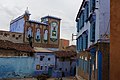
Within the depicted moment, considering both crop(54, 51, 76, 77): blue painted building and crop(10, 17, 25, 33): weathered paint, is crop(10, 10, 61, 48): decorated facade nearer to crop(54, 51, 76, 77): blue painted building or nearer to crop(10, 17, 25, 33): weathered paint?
crop(10, 17, 25, 33): weathered paint

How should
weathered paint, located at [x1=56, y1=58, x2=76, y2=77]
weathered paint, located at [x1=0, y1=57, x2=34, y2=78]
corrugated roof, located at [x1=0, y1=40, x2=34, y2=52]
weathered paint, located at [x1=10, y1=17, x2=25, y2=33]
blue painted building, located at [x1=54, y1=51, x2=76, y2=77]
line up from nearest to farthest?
weathered paint, located at [x1=0, y1=57, x2=34, y2=78] → corrugated roof, located at [x1=0, y1=40, x2=34, y2=52] → blue painted building, located at [x1=54, y1=51, x2=76, y2=77] → weathered paint, located at [x1=56, y1=58, x2=76, y2=77] → weathered paint, located at [x1=10, y1=17, x2=25, y2=33]

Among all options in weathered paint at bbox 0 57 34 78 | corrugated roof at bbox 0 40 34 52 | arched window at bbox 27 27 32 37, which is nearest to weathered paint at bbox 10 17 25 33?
arched window at bbox 27 27 32 37

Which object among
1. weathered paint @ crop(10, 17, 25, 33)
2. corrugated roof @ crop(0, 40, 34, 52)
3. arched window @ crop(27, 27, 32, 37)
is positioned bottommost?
corrugated roof @ crop(0, 40, 34, 52)

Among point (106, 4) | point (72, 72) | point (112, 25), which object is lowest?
point (72, 72)

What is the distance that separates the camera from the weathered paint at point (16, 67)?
95.6 feet

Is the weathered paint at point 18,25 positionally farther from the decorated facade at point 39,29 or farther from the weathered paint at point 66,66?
the weathered paint at point 66,66

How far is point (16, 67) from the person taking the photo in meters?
30.3

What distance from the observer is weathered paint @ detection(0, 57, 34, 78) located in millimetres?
29125

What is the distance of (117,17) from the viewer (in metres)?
7.95

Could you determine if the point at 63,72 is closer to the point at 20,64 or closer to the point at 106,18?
the point at 20,64

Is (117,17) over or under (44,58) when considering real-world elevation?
over

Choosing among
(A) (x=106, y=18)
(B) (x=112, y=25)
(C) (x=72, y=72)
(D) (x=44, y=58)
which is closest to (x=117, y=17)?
(B) (x=112, y=25)

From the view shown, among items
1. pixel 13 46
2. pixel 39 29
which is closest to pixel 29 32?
pixel 39 29

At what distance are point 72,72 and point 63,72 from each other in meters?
2.64
